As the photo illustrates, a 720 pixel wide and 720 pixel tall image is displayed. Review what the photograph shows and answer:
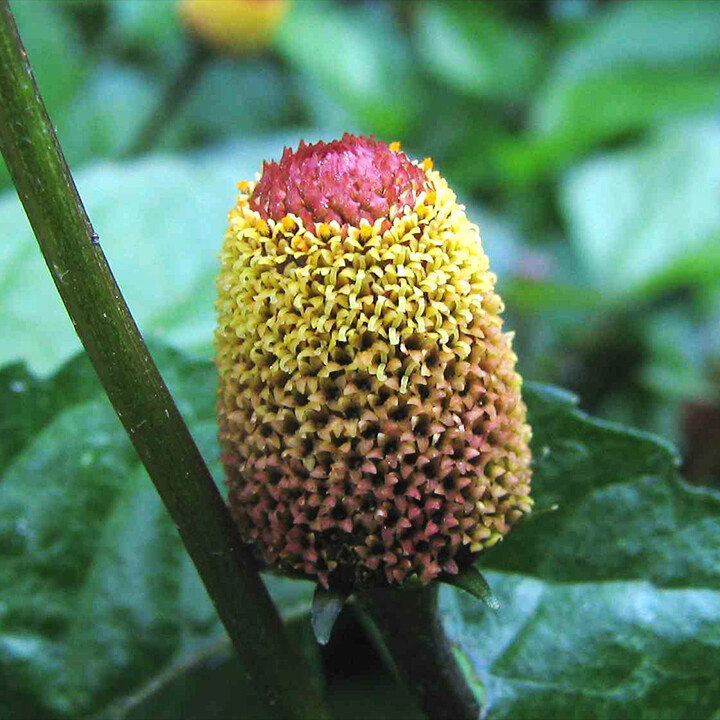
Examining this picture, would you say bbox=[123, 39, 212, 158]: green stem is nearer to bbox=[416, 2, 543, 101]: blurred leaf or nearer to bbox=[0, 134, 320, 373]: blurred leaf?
bbox=[0, 134, 320, 373]: blurred leaf

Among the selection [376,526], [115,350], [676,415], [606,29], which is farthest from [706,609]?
[606,29]

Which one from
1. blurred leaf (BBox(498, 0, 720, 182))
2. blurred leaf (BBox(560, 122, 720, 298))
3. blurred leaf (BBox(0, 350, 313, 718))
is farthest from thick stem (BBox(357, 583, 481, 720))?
blurred leaf (BBox(498, 0, 720, 182))

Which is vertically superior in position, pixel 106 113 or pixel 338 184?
pixel 106 113

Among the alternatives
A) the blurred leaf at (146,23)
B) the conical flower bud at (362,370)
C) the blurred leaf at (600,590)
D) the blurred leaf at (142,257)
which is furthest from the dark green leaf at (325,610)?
the blurred leaf at (146,23)

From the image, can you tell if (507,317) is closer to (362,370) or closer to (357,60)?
(357,60)

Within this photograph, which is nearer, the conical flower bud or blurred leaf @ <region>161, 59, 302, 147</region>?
the conical flower bud

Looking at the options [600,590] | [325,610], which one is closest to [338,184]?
[325,610]
